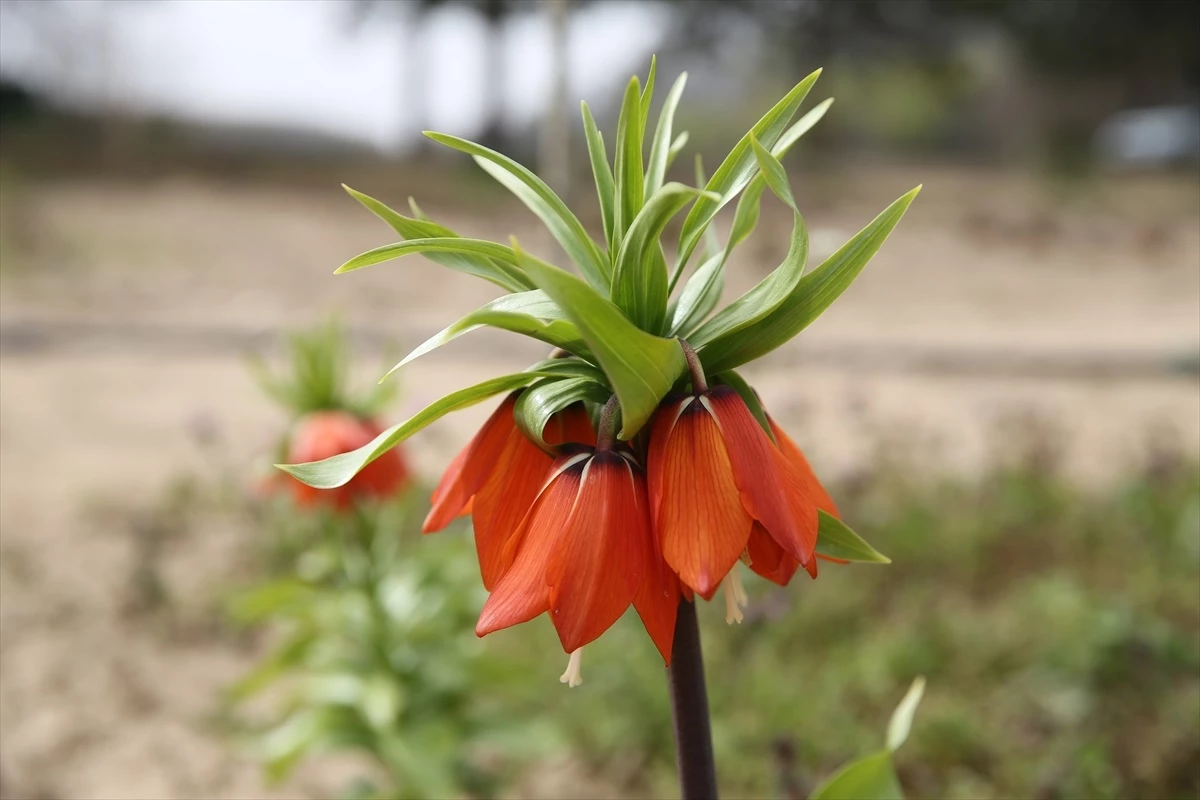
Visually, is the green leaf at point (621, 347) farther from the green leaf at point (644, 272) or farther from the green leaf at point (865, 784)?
the green leaf at point (865, 784)

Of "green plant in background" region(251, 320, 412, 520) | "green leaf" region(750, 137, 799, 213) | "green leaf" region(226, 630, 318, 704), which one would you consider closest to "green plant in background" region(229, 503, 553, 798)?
"green leaf" region(226, 630, 318, 704)

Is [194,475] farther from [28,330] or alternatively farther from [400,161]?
[400,161]

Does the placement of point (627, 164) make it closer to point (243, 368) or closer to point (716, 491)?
point (716, 491)

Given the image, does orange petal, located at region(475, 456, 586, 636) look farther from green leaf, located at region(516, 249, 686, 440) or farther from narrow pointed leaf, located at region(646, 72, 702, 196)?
narrow pointed leaf, located at region(646, 72, 702, 196)

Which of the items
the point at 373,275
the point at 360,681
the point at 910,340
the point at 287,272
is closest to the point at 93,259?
the point at 287,272

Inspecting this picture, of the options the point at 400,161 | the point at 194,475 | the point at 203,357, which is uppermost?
the point at 194,475

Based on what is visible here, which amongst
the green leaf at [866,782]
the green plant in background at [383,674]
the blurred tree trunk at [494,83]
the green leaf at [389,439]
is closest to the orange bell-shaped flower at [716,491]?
the green leaf at [389,439]
